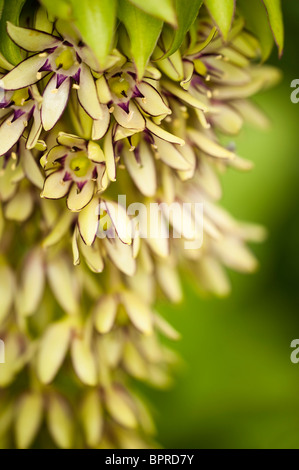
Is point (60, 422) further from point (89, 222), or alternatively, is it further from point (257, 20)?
point (257, 20)

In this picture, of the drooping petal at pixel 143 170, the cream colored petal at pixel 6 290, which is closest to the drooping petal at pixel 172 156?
the drooping petal at pixel 143 170

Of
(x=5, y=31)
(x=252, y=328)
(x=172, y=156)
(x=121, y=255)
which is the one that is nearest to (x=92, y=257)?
(x=121, y=255)

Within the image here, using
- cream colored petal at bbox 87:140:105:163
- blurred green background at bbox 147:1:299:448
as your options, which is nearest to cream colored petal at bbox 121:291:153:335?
cream colored petal at bbox 87:140:105:163

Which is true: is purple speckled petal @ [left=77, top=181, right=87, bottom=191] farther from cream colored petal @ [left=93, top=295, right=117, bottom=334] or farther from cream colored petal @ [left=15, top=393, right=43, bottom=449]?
cream colored petal @ [left=15, top=393, right=43, bottom=449]

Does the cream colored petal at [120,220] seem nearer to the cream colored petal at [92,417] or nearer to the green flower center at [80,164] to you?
the green flower center at [80,164]

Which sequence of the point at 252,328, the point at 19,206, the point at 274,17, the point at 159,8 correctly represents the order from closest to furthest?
the point at 159,8 → the point at 274,17 → the point at 19,206 → the point at 252,328

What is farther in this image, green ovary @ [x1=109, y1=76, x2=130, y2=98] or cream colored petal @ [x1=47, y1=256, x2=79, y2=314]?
cream colored petal @ [x1=47, y1=256, x2=79, y2=314]
